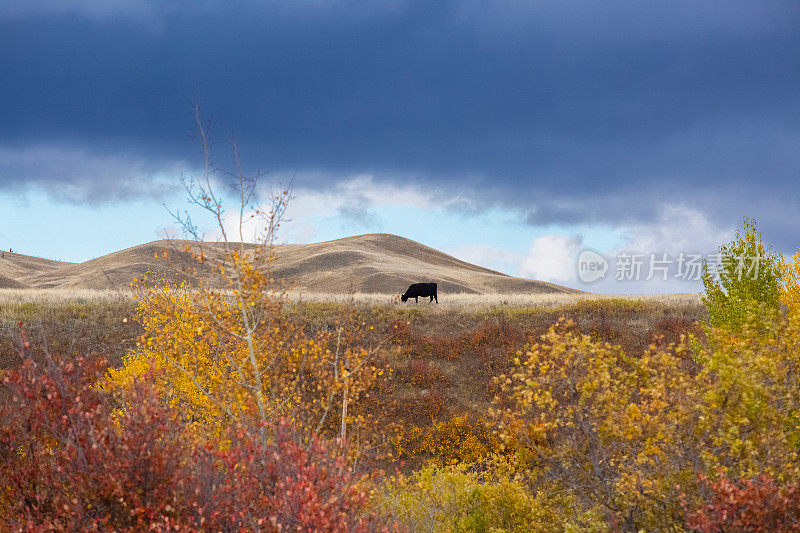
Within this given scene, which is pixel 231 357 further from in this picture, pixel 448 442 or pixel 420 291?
pixel 420 291

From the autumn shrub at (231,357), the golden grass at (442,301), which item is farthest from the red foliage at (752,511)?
the golden grass at (442,301)

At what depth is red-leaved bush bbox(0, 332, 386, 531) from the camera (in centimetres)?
810

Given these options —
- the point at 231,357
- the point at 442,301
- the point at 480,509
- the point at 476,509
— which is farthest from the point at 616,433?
the point at 442,301

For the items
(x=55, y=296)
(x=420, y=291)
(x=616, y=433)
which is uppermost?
(x=420, y=291)

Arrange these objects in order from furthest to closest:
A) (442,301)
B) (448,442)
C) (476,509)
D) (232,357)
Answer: (442,301), (448,442), (232,357), (476,509)

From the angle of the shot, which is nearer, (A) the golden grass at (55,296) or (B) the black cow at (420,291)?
(A) the golden grass at (55,296)

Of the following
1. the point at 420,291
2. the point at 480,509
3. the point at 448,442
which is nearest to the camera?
the point at 480,509

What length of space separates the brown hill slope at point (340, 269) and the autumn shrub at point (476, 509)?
60644mm

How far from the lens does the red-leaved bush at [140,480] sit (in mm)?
8102

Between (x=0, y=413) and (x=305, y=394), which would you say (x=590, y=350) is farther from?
(x=305, y=394)

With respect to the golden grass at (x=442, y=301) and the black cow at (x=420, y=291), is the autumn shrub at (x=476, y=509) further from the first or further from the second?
the black cow at (x=420, y=291)

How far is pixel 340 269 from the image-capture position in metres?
96.7

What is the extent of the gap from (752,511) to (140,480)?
8.67 metres

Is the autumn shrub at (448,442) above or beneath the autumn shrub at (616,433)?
beneath
